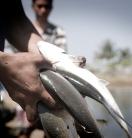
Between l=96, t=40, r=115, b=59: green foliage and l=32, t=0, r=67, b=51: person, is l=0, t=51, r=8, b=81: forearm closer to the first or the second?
l=32, t=0, r=67, b=51: person

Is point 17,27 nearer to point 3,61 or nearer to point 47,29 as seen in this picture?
point 3,61

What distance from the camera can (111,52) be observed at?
57.7 metres

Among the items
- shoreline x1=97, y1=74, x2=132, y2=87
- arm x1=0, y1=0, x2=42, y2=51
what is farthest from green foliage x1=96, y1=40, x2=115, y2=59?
arm x1=0, y1=0, x2=42, y2=51

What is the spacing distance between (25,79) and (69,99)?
0.18 metres

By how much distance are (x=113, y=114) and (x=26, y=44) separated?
503 mm

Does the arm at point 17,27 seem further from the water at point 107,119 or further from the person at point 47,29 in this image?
the person at point 47,29

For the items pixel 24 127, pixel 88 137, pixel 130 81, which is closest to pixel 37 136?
pixel 24 127

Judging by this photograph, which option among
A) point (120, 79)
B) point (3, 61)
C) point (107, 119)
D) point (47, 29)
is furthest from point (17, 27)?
point (120, 79)

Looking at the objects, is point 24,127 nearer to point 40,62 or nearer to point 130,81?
point 40,62

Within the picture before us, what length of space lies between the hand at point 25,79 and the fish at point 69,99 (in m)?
0.02

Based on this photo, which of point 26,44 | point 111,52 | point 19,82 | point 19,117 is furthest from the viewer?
point 111,52

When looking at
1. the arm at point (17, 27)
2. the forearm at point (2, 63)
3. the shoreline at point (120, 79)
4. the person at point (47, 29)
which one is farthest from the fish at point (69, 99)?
the shoreline at point (120, 79)

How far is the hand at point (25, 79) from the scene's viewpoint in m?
1.79

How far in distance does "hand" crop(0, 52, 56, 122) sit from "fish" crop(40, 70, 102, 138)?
0.02m
